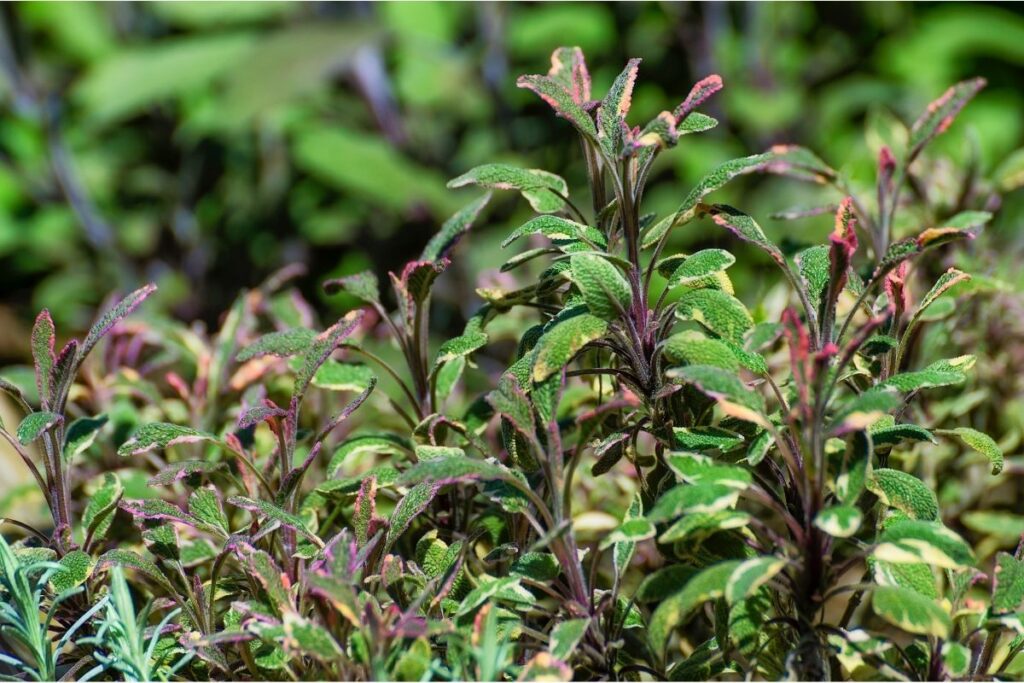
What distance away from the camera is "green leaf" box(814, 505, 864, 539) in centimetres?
66

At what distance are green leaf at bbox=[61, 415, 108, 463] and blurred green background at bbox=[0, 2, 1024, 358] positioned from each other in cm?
149

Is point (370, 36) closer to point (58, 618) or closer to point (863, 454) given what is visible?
point (58, 618)

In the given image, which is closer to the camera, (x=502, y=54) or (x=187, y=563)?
(x=187, y=563)

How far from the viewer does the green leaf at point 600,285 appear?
2.52 ft

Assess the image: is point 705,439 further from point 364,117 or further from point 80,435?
point 364,117

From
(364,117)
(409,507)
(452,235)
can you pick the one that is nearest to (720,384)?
(409,507)

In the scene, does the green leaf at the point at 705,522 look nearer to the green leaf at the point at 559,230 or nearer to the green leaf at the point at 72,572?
the green leaf at the point at 559,230

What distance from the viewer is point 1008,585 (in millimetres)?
771

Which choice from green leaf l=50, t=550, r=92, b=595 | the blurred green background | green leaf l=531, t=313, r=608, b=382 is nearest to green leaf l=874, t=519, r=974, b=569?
green leaf l=531, t=313, r=608, b=382

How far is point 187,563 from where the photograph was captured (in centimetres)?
94

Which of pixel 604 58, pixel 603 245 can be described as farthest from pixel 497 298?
pixel 604 58

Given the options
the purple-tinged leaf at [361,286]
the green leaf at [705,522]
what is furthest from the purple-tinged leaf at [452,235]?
the green leaf at [705,522]

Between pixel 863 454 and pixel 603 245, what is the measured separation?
26 cm

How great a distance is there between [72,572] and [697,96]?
2.07 feet
